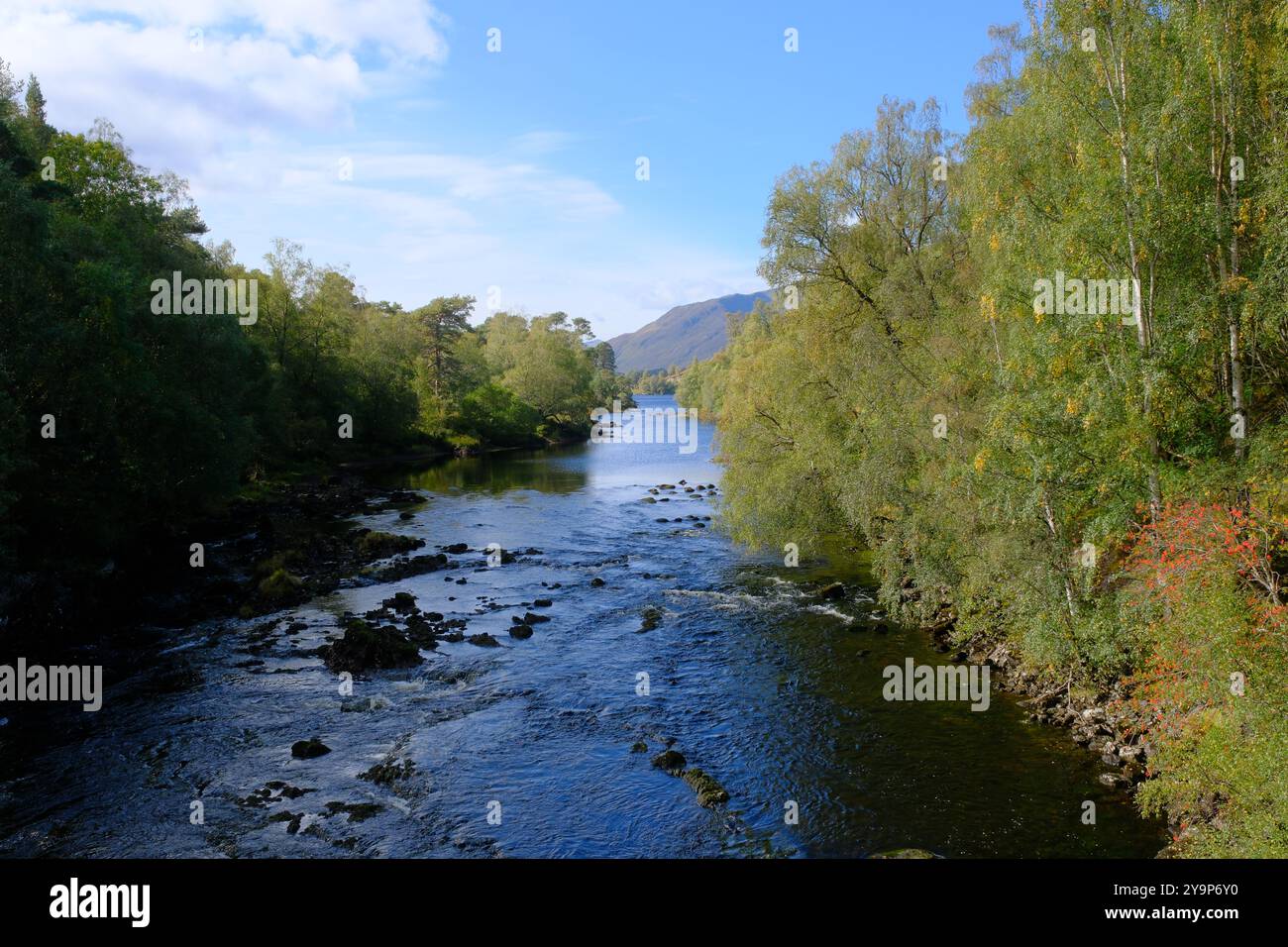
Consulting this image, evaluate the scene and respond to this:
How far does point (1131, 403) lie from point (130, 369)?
33.4 metres

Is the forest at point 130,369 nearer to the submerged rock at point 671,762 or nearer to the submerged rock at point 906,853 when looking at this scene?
the submerged rock at point 671,762

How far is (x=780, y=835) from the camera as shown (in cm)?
1474

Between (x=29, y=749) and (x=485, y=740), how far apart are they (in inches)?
408

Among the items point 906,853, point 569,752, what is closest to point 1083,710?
point 906,853

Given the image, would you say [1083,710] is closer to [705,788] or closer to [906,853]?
[906,853]

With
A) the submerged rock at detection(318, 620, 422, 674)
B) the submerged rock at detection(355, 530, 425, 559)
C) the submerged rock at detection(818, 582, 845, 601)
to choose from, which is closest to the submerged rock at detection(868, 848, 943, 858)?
the submerged rock at detection(318, 620, 422, 674)

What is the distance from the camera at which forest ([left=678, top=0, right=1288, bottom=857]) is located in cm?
1283

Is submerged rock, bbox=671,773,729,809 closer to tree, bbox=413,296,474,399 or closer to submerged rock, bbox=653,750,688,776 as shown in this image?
submerged rock, bbox=653,750,688,776

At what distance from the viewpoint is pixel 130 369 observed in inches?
1172

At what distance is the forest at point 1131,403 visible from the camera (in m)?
12.8

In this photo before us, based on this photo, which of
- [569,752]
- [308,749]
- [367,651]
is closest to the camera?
[308,749]

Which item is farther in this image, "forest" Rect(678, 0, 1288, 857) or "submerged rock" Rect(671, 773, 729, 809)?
"submerged rock" Rect(671, 773, 729, 809)

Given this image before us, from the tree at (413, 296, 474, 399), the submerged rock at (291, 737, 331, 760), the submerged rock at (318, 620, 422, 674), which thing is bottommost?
the submerged rock at (291, 737, 331, 760)

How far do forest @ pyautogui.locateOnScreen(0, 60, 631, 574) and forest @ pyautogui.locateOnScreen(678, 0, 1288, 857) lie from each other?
85.3 feet
